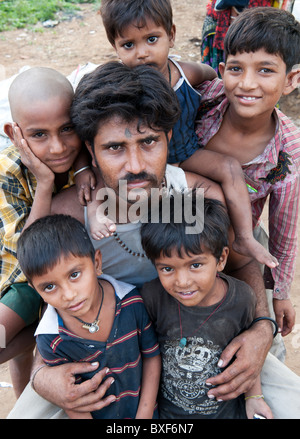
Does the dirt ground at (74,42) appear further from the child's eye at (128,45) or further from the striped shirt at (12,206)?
the striped shirt at (12,206)

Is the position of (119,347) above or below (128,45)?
below

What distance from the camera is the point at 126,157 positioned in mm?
2074

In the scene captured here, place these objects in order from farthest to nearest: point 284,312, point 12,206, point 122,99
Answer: point 284,312 → point 12,206 → point 122,99

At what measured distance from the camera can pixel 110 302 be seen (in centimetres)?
203

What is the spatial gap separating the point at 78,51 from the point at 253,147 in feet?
23.7

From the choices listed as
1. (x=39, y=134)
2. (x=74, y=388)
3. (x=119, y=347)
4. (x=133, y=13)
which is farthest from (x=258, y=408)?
(x=133, y=13)

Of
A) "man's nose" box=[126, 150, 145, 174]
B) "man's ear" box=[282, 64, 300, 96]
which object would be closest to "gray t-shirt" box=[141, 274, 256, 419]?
"man's nose" box=[126, 150, 145, 174]

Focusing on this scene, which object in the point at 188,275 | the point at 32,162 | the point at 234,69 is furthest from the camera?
the point at 234,69

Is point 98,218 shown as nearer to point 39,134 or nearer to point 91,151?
point 91,151

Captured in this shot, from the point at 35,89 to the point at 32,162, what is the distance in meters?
0.35

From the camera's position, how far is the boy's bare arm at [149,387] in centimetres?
203

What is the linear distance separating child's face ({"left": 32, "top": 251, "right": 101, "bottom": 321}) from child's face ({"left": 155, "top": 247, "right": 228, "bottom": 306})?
32 cm

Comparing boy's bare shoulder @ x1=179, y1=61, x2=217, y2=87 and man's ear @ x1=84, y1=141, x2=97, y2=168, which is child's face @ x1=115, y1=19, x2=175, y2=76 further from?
man's ear @ x1=84, y1=141, x2=97, y2=168

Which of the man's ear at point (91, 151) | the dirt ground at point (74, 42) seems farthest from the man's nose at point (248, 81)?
the dirt ground at point (74, 42)
